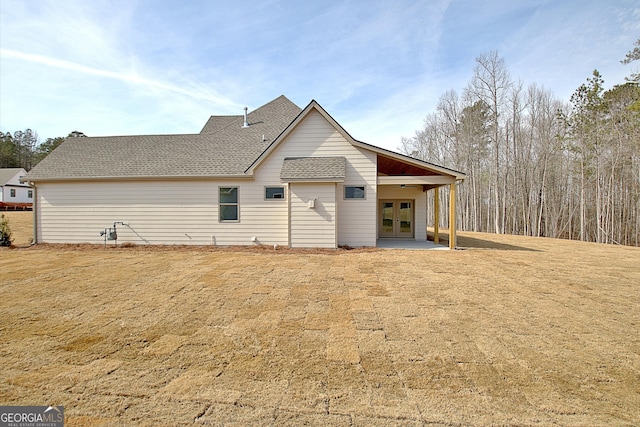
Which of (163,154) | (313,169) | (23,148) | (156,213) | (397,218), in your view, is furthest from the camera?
(23,148)

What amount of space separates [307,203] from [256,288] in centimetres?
482

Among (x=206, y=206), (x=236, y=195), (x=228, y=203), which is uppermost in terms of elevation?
(x=236, y=195)

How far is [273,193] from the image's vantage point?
1095cm

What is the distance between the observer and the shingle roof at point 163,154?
36.9 feet

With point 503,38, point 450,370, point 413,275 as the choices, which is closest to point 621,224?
point 503,38

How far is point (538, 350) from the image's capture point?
3.59 m

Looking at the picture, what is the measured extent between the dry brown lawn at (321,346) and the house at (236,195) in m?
3.60

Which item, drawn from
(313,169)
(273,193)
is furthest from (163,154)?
(313,169)

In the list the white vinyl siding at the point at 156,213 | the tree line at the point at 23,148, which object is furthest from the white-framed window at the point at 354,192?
the tree line at the point at 23,148

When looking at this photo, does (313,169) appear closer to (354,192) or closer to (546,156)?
(354,192)

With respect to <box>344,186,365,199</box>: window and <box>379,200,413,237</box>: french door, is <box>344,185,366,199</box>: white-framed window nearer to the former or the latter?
<box>344,186,365,199</box>: window

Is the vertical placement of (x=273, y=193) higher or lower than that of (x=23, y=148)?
lower

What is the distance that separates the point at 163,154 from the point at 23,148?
59268 millimetres

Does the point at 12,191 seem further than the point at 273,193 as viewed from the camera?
Yes
